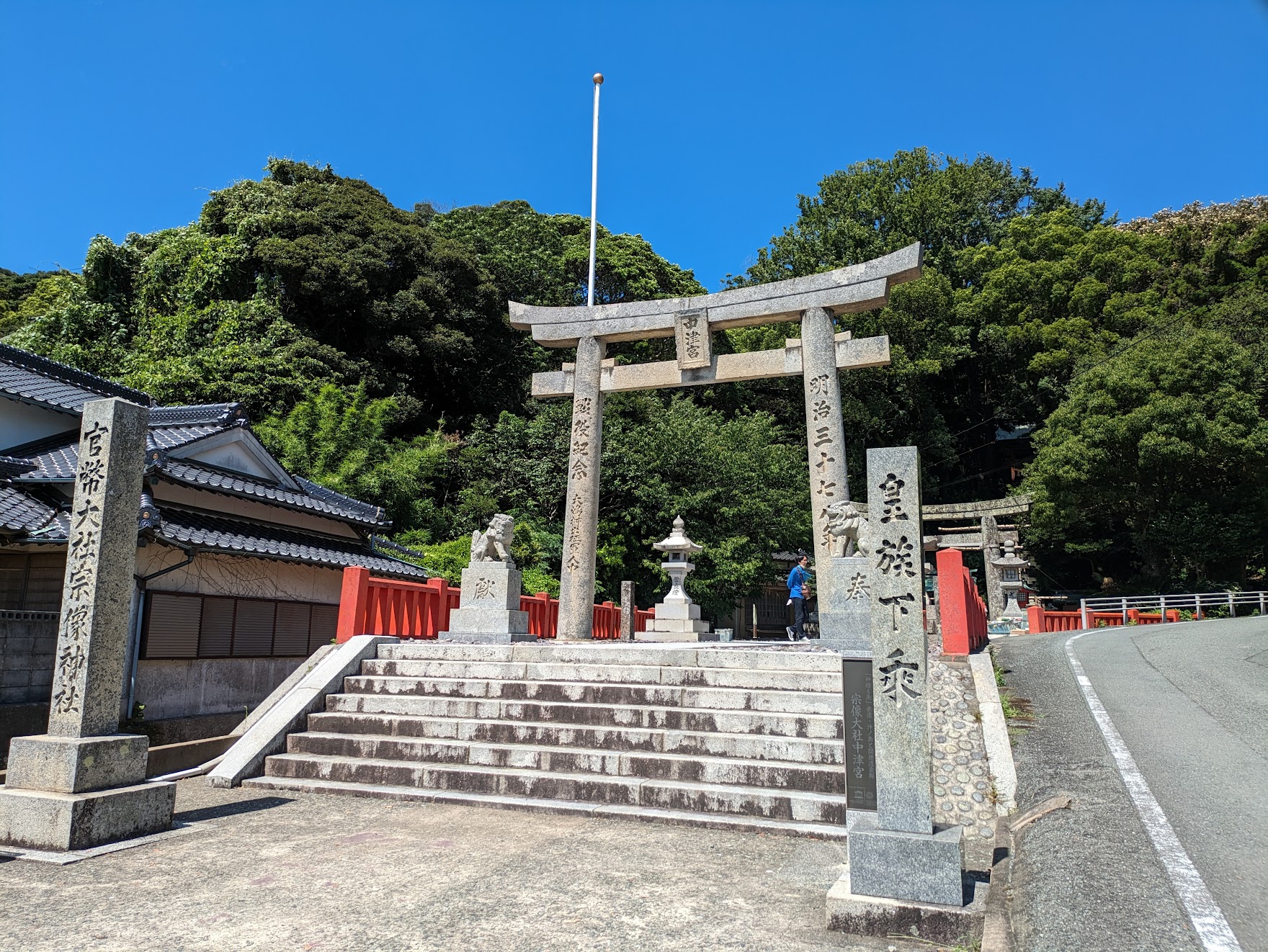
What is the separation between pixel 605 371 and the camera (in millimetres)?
14578

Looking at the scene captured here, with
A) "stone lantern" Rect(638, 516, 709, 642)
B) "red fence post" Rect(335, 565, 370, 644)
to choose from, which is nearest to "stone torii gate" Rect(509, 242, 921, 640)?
"stone lantern" Rect(638, 516, 709, 642)

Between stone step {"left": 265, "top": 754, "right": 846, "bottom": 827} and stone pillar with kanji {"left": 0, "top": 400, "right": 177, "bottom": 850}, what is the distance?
1.88 metres

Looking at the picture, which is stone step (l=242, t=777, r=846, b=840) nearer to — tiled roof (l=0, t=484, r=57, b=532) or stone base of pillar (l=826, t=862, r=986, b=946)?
stone base of pillar (l=826, t=862, r=986, b=946)

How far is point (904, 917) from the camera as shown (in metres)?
Result: 3.80

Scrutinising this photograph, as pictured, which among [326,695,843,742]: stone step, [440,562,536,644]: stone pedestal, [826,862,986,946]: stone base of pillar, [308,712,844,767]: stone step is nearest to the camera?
[826,862,986,946]: stone base of pillar

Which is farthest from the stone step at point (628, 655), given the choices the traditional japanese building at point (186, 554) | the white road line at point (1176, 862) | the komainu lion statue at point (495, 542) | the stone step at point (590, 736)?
the traditional japanese building at point (186, 554)

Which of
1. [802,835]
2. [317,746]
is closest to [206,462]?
[317,746]

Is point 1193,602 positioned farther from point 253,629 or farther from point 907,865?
point 253,629

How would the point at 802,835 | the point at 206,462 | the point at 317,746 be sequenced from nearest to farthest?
the point at 802,835, the point at 317,746, the point at 206,462

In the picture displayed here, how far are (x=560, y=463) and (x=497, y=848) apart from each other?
56.3 feet

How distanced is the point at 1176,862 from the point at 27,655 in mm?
11772

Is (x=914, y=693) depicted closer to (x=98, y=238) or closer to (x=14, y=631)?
(x=14, y=631)

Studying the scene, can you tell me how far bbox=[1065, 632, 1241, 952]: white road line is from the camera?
3326 millimetres

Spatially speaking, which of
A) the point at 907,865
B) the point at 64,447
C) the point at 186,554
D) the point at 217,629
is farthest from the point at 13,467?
the point at 907,865
